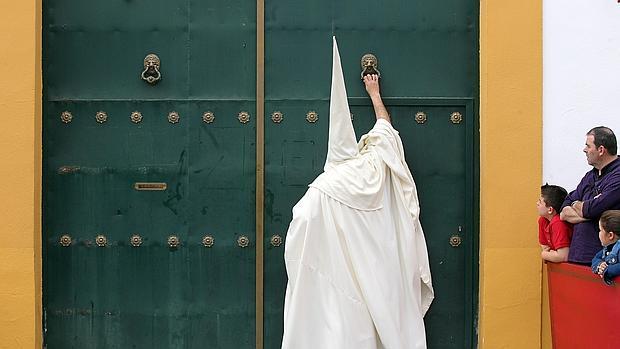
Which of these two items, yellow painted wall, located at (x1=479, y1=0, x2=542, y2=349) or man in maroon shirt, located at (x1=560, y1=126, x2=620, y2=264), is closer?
man in maroon shirt, located at (x1=560, y1=126, x2=620, y2=264)

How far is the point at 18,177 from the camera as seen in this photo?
21.1 feet

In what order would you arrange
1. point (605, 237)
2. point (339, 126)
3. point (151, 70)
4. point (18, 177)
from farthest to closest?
point (151, 70)
point (18, 177)
point (339, 126)
point (605, 237)

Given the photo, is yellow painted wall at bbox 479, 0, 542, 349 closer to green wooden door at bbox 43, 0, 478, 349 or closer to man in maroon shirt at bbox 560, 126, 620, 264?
green wooden door at bbox 43, 0, 478, 349

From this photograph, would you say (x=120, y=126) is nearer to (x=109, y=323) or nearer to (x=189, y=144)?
(x=189, y=144)

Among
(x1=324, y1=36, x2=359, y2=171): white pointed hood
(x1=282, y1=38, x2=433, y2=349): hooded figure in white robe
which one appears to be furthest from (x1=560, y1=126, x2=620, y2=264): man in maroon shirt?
(x1=324, y1=36, x2=359, y2=171): white pointed hood

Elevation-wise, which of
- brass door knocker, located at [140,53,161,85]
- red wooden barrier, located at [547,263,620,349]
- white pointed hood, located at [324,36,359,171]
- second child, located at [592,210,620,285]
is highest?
brass door knocker, located at [140,53,161,85]

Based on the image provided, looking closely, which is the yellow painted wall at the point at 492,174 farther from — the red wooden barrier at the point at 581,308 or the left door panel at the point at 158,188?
the red wooden barrier at the point at 581,308

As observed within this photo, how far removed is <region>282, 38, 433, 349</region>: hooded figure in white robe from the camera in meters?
5.87

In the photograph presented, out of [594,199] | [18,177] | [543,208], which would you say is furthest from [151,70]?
[594,199]

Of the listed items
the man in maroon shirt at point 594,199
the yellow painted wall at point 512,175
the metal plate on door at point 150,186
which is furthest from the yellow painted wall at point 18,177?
the man in maroon shirt at point 594,199

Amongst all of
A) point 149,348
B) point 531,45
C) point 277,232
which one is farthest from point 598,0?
point 149,348

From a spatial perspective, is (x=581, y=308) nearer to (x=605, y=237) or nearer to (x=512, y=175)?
(x=605, y=237)

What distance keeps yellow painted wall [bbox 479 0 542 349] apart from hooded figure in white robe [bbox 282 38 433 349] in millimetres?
524

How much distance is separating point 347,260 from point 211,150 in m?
1.21
